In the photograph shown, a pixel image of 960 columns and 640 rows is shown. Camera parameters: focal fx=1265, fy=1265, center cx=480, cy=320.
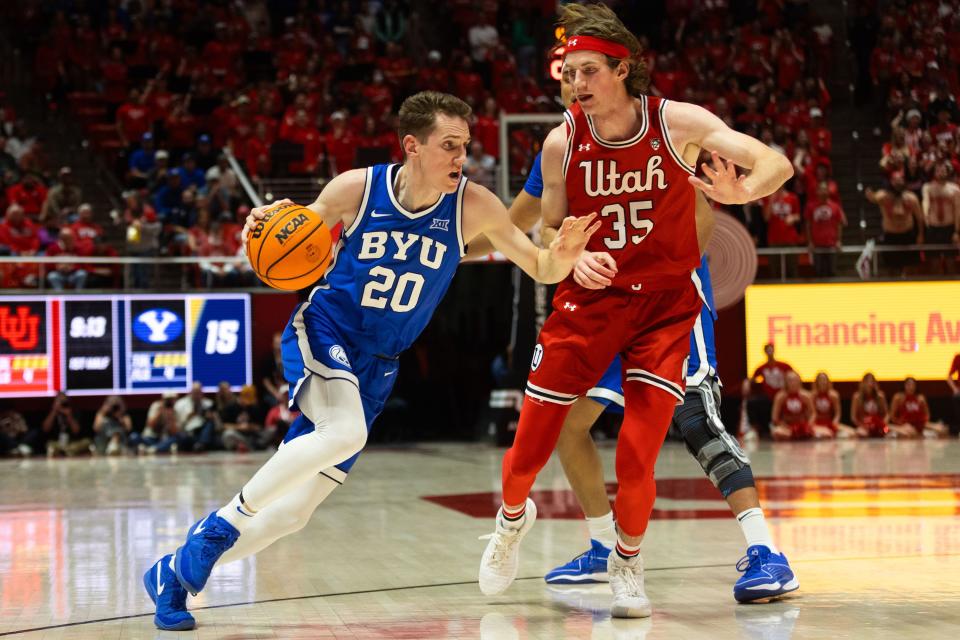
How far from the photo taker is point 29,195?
16.0 m

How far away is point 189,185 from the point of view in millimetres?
16484

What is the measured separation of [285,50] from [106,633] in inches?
642

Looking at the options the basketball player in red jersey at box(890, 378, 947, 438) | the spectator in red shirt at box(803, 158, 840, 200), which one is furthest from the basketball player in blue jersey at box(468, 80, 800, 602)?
the spectator in red shirt at box(803, 158, 840, 200)

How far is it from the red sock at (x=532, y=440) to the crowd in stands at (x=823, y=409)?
37.3 ft

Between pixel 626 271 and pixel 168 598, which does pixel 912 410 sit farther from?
pixel 168 598

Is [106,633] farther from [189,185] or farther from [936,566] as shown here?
[189,185]

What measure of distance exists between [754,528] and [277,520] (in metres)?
2.03

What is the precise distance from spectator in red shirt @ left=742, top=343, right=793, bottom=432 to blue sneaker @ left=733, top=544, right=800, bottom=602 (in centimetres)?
1112

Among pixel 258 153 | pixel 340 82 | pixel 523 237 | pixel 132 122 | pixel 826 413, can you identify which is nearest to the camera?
pixel 523 237

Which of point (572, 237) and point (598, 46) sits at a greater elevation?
point (598, 46)

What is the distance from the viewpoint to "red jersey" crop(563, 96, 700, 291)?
4.87m

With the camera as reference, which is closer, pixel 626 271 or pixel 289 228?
pixel 289 228

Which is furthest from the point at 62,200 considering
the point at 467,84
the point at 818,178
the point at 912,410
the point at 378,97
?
the point at 912,410

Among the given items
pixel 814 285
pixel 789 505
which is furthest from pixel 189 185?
pixel 789 505
